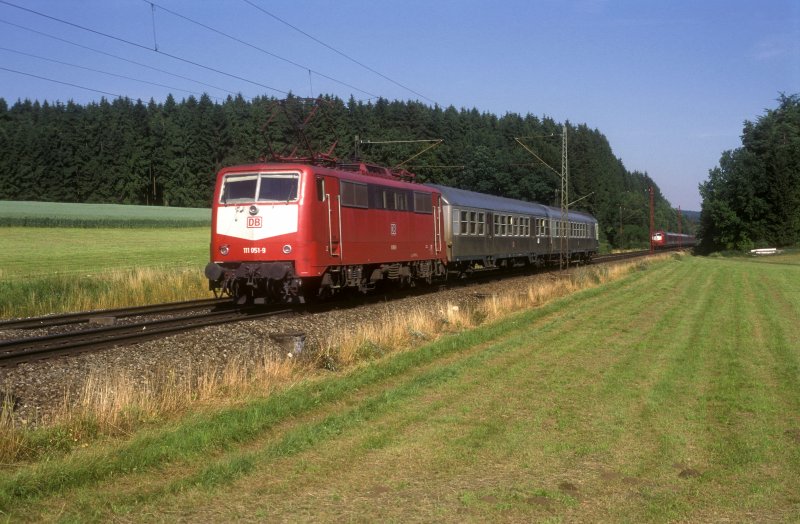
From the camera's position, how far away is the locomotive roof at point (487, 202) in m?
29.5

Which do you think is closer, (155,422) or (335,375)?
(155,422)

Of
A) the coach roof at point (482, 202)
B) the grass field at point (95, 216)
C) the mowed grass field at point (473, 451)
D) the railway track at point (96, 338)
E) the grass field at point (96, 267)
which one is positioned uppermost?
the grass field at point (95, 216)

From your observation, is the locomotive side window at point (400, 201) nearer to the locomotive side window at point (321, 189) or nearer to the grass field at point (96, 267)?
the locomotive side window at point (321, 189)

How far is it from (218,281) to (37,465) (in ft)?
39.5

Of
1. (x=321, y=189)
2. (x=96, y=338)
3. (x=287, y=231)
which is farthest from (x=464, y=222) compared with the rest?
(x=96, y=338)

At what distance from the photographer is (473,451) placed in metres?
7.05

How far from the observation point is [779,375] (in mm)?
10984

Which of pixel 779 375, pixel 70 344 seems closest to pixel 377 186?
pixel 70 344

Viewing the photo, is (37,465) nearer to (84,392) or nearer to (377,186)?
(84,392)

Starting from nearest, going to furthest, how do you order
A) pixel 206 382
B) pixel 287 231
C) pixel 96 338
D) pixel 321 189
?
pixel 206 382, pixel 96 338, pixel 287 231, pixel 321 189

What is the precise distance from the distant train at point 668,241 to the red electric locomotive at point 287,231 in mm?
76350

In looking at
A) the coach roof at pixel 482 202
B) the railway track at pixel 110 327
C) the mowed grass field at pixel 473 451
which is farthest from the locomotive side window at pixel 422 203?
the mowed grass field at pixel 473 451

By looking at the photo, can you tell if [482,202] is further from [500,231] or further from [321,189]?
[321,189]

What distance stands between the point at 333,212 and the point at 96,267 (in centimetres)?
2081
